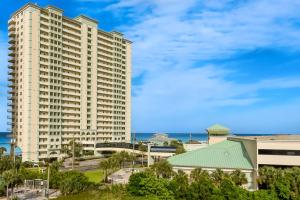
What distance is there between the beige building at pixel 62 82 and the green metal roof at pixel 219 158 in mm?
75514

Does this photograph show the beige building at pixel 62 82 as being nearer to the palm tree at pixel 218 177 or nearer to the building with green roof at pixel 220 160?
the building with green roof at pixel 220 160

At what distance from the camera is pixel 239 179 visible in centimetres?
6556

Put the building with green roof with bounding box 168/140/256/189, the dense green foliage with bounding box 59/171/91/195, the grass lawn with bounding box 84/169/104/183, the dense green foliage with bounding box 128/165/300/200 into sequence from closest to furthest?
1. the dense green foliage with bounding box 128/165/300/200
2. the dense green foliage with bounding box 59/171/91/195
3. the building with green roof with bounding box 168/140/256/189
4. the grass lawn with bounding box 84/169/104/183

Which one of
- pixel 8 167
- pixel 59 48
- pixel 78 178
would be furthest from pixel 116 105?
pixel 78 178

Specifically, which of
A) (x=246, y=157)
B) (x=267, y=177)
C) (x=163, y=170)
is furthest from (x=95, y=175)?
(x=267, y=177)

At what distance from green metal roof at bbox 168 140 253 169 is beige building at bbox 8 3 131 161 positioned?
248 feet

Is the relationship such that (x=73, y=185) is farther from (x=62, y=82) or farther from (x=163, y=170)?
(x=62, y=82)

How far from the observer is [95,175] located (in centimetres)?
9550

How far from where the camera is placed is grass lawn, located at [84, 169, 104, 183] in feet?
289

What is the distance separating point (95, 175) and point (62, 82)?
65.7 meters

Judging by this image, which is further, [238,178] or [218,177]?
[238,178]

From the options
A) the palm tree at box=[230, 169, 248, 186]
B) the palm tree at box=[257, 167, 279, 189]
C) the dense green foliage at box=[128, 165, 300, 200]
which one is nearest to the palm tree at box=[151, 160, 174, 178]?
the dense green foliage at box=[128, 165, 300, 200]

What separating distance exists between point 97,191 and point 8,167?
3157 centimetres

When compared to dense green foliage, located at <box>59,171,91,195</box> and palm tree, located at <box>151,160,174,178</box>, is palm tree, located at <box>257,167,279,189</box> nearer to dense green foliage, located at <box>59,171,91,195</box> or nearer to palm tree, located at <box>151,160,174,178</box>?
palm tree, located at <box>151,160,174,178</box>
